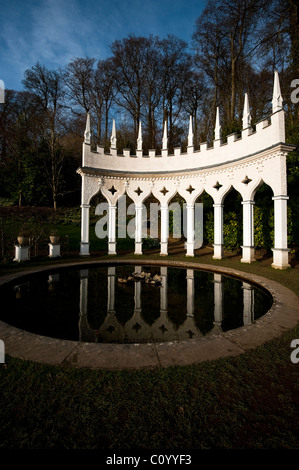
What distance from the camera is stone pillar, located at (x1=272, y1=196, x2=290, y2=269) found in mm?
9688

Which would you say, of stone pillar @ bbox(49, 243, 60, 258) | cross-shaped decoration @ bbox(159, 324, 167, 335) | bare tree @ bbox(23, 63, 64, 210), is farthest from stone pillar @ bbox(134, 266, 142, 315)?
bare tree @ bbox(23, 63, 64, 210)

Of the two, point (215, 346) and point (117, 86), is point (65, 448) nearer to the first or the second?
point (215, 346)

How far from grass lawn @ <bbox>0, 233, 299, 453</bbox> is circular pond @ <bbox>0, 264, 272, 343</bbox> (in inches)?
47.0

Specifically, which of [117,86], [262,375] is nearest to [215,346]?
[262,375]

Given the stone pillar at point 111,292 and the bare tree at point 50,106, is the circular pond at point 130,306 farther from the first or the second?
the bare tree at point 50,106

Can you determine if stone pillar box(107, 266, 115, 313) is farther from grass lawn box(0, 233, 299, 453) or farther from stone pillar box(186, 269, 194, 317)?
grass lawn box(0, 233, 299, 453)

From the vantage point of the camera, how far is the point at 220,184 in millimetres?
12953

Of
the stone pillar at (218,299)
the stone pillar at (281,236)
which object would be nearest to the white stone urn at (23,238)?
the stone pillar at (218,299)

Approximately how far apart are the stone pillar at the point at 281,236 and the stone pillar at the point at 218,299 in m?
3.12

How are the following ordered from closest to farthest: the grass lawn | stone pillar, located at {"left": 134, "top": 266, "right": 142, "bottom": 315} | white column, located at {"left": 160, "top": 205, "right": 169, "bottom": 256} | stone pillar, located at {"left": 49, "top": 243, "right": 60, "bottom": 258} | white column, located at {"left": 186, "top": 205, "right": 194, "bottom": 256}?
the grass lawn
stone pillar, located at {"left": 134, "top": 266, "right": 142, "bottom": 315}
stone pillar, located at {"left": 49, "top": 243, "right": 60, "bottom": 258}
white column, located at {"left": 186, "top": 205, "right": 194, "bottom": 256}
white column, located at {"left": 160, "top": 205, "right": 169, "bottom": 256}

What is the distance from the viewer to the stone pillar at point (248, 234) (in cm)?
1133

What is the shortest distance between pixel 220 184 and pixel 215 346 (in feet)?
36.5

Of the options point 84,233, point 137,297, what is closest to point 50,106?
point 84,233
